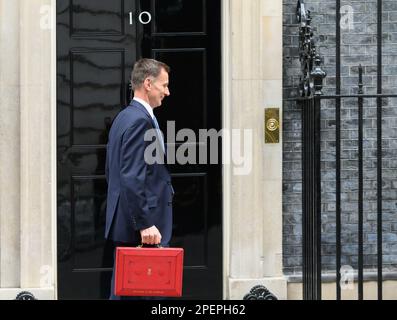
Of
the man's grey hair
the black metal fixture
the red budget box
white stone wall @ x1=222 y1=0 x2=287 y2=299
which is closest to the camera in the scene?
the red budget box

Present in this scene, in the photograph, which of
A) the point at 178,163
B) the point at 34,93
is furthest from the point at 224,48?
the point at 34,93

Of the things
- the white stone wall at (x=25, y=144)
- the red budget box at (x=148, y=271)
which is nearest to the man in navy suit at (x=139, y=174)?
the red budget box at (x=148, y=271)

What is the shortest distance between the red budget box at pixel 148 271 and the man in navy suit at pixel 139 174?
14cm

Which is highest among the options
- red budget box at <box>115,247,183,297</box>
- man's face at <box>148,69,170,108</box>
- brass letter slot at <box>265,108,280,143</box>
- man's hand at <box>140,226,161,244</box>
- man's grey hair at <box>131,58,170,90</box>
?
man's grey hair at <box>131,58,170,90</box>

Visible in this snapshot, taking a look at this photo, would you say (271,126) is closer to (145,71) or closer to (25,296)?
(145,71)

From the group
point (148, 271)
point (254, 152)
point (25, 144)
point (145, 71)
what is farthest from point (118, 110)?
point (148, 271)

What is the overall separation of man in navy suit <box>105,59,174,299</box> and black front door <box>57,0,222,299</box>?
157 cm

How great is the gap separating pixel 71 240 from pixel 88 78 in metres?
1.25

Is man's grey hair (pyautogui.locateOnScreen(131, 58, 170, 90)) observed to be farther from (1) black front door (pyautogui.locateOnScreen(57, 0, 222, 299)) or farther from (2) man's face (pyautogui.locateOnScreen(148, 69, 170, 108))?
(1) black front door (pyautogui.locateOnScreen(57, 0, 222, 299))

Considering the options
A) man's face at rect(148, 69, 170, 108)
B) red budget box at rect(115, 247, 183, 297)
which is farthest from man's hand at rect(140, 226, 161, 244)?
man's face at rect(148, 69, 170, 108)

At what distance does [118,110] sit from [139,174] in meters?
1.97

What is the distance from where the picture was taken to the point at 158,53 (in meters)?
7.51

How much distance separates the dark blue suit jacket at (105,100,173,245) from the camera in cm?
557
